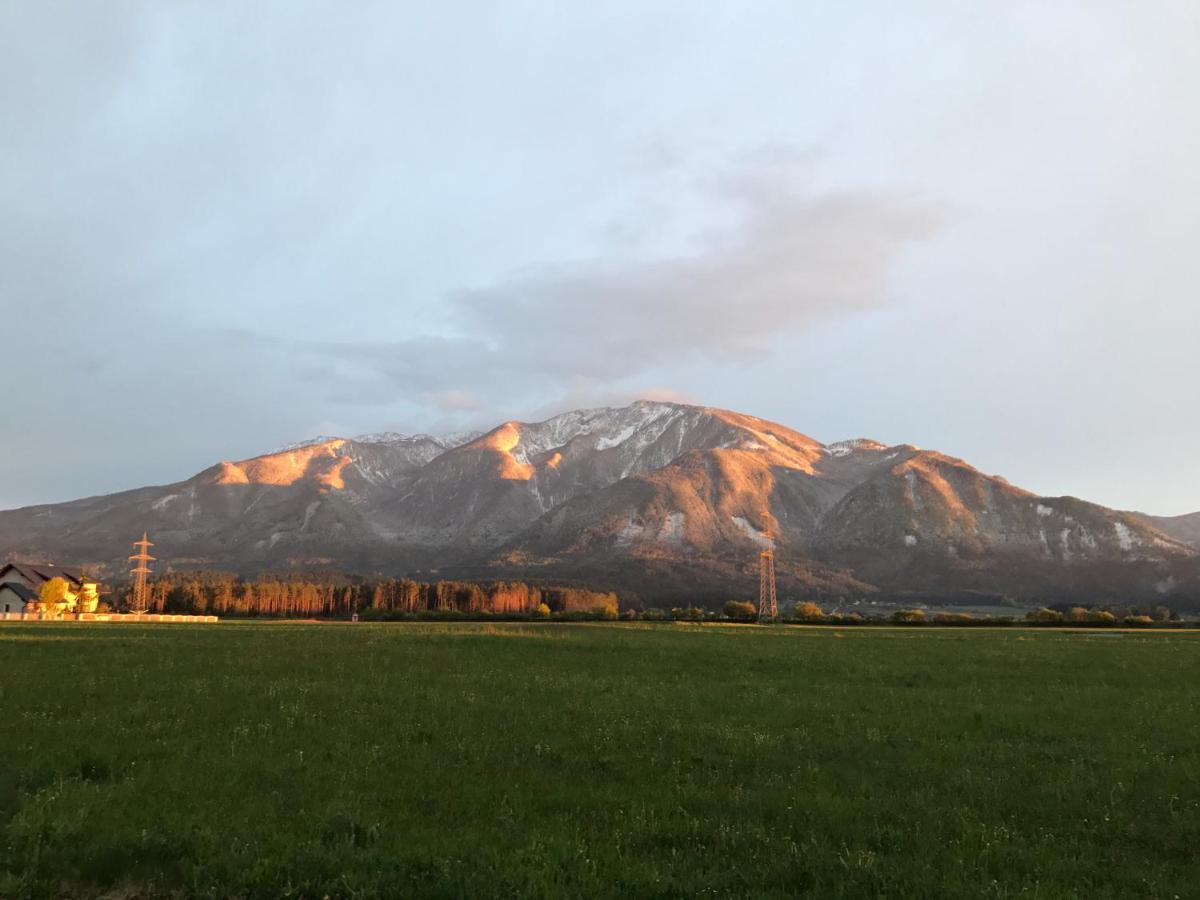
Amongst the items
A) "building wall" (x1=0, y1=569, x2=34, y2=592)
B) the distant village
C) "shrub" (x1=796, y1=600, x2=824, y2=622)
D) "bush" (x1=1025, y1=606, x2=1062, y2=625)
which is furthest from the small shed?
"bush" (x1=1025, y1=606, x2=1062, y2=625)

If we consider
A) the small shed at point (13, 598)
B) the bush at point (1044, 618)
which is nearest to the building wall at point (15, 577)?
the small shed at point (13, 598)

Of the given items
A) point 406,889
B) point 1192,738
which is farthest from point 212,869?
point 1192,738

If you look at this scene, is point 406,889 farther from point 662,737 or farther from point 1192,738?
point 1192,738

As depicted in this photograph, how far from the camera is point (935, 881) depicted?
10.7 meters

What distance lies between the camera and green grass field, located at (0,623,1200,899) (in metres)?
10.9

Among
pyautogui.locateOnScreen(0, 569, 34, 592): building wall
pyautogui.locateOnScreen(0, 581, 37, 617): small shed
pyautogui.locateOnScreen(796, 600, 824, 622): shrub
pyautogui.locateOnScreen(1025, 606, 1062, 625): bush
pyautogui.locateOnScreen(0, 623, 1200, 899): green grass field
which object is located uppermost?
pyautogui.locateOnScreen(0, 623, 1200, 899): green grass field

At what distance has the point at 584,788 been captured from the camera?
15.1 metres

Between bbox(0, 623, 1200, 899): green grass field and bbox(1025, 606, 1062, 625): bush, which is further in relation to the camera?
bbox(1025, 606, 1062, 625): bush

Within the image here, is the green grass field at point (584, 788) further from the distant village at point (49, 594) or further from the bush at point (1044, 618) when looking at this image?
the distant village at point (49, 594)

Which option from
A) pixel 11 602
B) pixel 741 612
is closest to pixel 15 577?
pixel 11 602

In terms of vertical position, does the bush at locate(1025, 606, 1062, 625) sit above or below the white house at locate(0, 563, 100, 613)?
below

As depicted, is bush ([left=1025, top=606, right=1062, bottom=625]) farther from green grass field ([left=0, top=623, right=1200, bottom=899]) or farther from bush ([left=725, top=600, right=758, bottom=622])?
green grass field ([left=0, top=623, right=1200, bottom=899])

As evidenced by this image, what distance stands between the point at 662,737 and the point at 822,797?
20.2 feet

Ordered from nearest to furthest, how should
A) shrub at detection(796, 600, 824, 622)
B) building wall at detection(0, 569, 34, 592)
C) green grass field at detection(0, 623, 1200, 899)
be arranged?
green grass field at detection(0, 623, 1200, 899) < shrub at detection(796, 600, 824, 622) < building wall at detection(0, 569, 34, 592)
